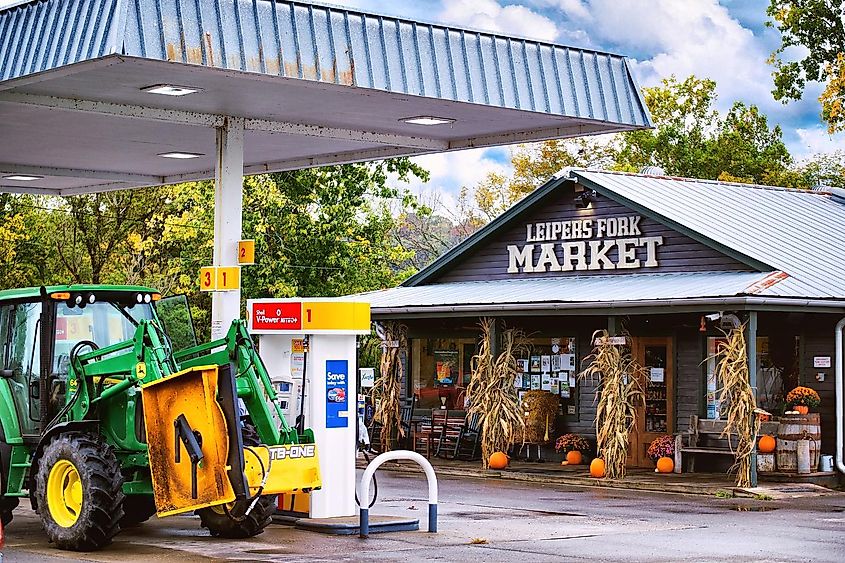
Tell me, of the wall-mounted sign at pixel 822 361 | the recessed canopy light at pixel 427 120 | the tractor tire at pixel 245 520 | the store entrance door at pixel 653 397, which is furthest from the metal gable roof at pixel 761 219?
the tractor tire at pixel 245 520

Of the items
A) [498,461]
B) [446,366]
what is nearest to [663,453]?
[498,461]

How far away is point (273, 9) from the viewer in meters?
13.3

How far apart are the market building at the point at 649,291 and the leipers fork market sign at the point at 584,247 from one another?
0.03 m

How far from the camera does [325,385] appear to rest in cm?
1496

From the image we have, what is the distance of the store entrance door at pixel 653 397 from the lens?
25.3 metres

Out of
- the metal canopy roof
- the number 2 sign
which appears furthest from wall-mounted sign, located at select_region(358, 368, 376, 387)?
the number 2 sign

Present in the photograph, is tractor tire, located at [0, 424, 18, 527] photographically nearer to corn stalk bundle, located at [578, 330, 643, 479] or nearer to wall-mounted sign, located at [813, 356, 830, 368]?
corn stalk bundle, located at [578, 330, 643, 479]

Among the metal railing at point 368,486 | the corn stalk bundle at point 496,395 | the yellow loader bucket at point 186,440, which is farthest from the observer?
the corn stalk bundle at point 496,395

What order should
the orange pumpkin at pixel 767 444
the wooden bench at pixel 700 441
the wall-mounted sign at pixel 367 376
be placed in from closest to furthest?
the orange pumpkin at pixel 767 444 < the wooden bench at pixel 700 441 < the wall-mounted sign at pixel 367 376

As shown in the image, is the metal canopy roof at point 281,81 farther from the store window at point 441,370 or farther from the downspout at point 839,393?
the store window at point 441,370

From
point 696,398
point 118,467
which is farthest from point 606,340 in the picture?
point 118,467

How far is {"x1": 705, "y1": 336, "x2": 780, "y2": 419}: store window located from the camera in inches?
967

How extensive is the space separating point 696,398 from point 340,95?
41.4 ft

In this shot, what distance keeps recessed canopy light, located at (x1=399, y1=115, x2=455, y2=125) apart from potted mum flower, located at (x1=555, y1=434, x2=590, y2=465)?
11.3 meters
